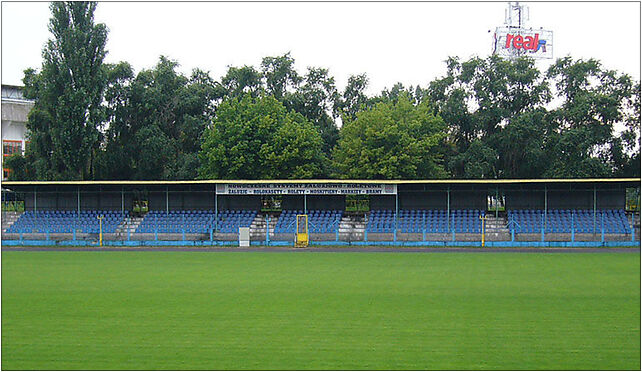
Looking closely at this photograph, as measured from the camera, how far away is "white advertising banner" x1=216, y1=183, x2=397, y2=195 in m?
32.5

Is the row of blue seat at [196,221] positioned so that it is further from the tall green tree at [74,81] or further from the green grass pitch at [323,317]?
the green grass pitch at [323,317]

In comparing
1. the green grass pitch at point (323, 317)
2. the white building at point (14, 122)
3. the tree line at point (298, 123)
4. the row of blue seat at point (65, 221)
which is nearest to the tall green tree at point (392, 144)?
the tree line at point (298, 123)

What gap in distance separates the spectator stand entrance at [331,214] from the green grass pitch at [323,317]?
1079 centimetres

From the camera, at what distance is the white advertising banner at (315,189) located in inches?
1278

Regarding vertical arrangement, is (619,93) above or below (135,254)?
above

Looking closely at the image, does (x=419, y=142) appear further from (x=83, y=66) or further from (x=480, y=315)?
(x=480, y=315)

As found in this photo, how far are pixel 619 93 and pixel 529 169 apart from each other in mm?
8378

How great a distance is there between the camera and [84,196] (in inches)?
1458

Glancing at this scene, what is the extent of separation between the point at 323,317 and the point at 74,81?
116 feet

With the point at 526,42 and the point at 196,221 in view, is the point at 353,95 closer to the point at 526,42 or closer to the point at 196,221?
the point at 526,42

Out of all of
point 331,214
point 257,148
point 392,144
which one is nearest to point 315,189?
point 331,214

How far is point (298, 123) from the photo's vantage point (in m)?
45.9

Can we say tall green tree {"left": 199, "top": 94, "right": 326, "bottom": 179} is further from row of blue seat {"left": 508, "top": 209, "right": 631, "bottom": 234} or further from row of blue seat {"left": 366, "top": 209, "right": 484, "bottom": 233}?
row of blue seat {"left": 508, "top": 209, "right": 631, "bottom": 234}

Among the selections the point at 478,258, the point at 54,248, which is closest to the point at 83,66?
the point at 54,248
